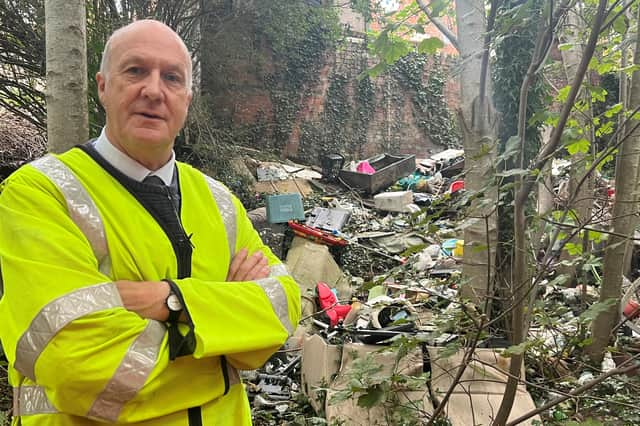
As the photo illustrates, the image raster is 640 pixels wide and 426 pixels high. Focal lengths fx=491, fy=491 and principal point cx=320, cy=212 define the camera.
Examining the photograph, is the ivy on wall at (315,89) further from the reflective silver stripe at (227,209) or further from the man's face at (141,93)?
the man's face at (141,93)

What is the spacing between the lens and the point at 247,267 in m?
1.52

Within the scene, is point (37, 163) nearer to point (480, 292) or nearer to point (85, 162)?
point (85, 162)

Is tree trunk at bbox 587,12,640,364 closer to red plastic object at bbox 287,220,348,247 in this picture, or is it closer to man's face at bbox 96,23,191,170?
man's face at bbox 96,23,191,170

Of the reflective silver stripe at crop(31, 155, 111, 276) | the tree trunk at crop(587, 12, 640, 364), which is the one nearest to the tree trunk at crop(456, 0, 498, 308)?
the tree trunk at crop(587, 12, 640, 364)

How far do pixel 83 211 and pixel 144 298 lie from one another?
0.26 m

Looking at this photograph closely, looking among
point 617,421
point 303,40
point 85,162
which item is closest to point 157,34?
point 85,162

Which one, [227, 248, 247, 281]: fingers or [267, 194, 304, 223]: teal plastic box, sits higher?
[227, 248, 247, 281]: fingers

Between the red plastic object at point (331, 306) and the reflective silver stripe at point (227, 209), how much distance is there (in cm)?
312

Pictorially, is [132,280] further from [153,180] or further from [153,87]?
[153,87]

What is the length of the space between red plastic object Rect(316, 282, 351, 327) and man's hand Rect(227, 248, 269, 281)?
3.09m

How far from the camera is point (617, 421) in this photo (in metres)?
3.03

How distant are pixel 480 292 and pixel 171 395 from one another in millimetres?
3332

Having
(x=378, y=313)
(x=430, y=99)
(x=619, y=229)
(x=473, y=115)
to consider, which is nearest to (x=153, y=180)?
(x=378, y=313)

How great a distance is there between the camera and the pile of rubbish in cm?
213
